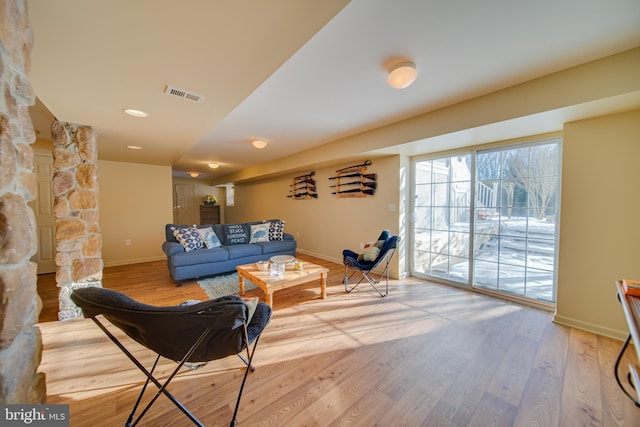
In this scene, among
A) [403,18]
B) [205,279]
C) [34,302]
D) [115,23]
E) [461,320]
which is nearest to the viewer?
[34,302]

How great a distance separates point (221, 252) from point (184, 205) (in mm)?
5751

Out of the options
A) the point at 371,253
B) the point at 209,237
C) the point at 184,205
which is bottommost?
the point at 371,253

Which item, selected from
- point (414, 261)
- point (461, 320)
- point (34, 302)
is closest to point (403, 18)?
point (34, 302)

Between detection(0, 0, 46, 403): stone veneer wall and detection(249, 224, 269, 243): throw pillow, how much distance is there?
359 centimetres

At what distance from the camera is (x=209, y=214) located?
8.70 meters

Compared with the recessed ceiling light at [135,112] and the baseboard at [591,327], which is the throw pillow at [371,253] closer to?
the baseboard at [591,327]

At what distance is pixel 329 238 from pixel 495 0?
4.04 m

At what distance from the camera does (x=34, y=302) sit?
850 millimetres

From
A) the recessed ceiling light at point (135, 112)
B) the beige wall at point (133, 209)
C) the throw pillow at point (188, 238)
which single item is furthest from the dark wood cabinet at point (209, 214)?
the recessed ceiling light at point (135, 112)

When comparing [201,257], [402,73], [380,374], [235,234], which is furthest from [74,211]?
[402,73]

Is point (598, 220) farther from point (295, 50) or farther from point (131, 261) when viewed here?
point (131, 261)

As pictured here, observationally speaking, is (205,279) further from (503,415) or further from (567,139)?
(567,139)

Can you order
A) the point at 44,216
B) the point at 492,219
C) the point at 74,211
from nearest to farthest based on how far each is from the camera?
the point at 74,211 < the point at 492,219 < the point at 44,216

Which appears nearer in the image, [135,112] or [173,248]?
[135,112]
